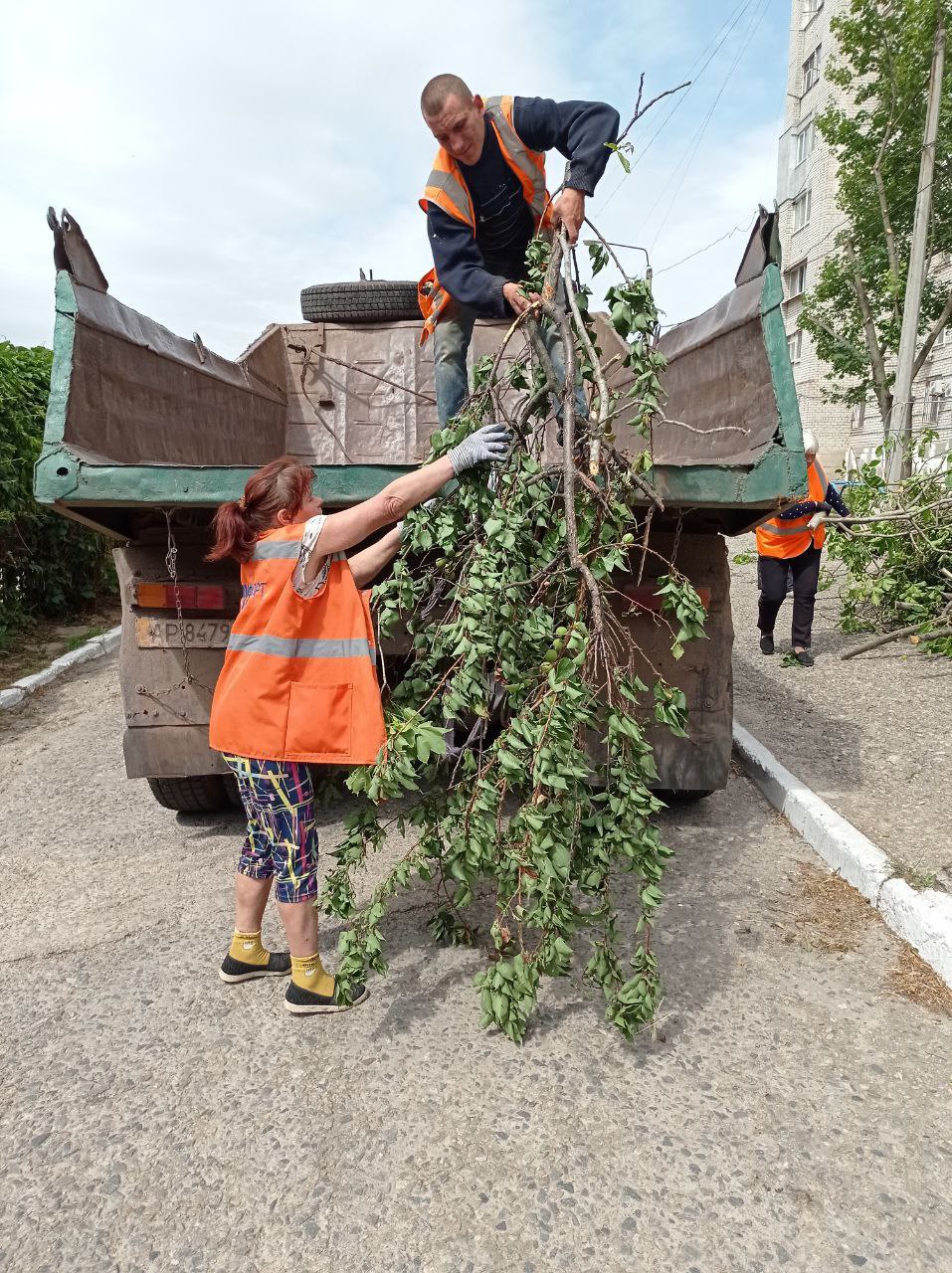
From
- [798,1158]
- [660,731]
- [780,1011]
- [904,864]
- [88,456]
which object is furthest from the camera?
[660,731]

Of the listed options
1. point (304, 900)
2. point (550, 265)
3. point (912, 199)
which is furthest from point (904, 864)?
point (912, 199)

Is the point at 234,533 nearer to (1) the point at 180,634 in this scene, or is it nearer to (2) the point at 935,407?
(1) the point at 180,634

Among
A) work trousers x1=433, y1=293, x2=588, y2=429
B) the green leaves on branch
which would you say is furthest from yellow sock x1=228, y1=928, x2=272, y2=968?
work trousers x1=433, y1=293, x2=588, y2=429

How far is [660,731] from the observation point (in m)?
3.36

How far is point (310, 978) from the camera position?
2436mm

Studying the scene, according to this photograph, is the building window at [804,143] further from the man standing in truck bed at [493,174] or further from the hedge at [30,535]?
the man standing in truck bed at [493,174]

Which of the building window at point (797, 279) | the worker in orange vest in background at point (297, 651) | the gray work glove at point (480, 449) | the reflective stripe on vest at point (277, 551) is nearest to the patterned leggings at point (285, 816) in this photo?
the worker in orange vest in background at point (297, 651)

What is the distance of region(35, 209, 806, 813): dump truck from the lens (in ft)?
8.95

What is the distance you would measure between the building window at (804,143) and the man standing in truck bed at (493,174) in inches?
1317

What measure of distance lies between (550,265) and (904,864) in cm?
242

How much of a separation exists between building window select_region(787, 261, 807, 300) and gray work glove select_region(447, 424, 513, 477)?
32.8 meters

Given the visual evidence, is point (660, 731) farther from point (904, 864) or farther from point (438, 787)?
point (438, 787)

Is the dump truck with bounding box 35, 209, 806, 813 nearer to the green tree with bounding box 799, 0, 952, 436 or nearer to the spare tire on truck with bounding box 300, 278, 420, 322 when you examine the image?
the spare tire on truck with bounding box 300, 278, 420, 322

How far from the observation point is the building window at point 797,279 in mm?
31125
